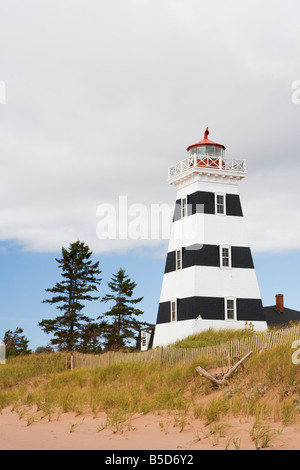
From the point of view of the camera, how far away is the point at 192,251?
3584cm

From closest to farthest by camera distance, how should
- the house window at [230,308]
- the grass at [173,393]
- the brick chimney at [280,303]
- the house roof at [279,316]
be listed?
the grass at [173,393]
the house window at [230,308]
the house roof at [279,316]
the brick chimney at [280,303]

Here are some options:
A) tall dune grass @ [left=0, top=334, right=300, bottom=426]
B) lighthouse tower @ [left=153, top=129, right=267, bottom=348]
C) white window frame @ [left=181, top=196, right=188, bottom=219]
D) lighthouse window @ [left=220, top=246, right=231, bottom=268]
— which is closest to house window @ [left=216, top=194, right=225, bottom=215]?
lighthouse tower @ [left=153, top=129, right=267, bottom=348]

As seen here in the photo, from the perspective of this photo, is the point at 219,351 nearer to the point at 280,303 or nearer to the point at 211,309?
the point at 211,309

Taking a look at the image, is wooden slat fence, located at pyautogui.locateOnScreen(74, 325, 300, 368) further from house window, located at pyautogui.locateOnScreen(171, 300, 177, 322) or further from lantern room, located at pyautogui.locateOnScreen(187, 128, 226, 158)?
lantern room, located at pyautogui.locateOnScreen(187, 128, 226, 158)

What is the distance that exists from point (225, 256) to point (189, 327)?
5.23 metres

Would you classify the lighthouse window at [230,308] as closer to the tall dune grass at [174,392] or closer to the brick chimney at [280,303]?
the tall dune grass at [174,392]

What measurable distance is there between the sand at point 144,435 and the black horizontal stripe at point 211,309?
18476 mm

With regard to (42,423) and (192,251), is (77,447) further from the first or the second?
(192,251)

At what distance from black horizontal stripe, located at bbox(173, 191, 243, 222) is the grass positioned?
15.0 meters

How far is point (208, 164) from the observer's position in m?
36.9

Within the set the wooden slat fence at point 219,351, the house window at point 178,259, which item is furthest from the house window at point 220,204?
the wooden slat fence at point 219,351

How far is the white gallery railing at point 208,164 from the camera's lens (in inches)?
1452

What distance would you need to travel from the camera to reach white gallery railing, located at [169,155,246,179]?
36875mm

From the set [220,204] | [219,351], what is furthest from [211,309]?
[219,351]
